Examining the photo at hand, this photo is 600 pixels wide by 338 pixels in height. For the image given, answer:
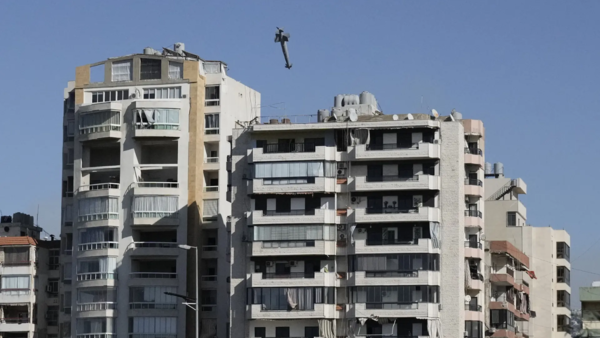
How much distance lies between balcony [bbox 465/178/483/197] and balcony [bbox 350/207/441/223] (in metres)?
6.03

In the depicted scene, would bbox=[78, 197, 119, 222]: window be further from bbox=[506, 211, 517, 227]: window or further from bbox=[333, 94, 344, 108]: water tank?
bbox=[506, 211, 517, 227]: window

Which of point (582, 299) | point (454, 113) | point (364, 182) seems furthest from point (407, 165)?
point (582, 299)

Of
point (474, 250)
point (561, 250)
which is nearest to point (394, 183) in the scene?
point (474, 250)

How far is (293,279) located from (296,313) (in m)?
2.54

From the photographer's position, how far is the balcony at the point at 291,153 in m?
114

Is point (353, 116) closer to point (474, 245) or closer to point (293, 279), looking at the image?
point (293, 279)

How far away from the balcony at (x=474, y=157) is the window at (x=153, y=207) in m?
24.2

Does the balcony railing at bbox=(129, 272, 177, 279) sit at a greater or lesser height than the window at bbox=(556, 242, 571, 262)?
lesser

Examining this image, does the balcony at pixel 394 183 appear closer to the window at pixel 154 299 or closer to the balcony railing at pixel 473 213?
the balcony railing at pixel 473 213

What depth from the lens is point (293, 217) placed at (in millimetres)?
113812

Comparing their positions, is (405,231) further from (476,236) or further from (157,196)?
(157,196)

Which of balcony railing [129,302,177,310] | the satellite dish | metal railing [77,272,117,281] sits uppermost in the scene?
the satellite dish

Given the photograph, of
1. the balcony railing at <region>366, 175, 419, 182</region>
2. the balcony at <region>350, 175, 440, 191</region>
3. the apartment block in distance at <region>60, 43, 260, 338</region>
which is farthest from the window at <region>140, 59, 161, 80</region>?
the balcony railing at <region>366, 175, 419, 182</region>

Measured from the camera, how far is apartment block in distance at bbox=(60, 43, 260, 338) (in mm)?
124188
